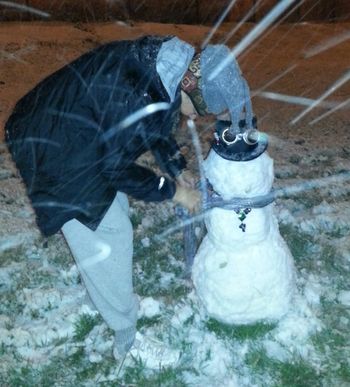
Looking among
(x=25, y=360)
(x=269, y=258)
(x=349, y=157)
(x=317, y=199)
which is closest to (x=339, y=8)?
(x=349, y=157)

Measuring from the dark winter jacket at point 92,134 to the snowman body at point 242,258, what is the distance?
34 cm

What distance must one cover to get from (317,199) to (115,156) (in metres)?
2.47

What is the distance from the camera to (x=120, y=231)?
239 cm

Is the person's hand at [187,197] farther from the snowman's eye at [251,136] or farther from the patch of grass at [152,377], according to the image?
the patch of grass at [152,377]

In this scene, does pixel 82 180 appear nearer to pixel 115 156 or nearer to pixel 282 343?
pixel 115 156

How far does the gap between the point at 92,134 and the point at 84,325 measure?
1325 mm

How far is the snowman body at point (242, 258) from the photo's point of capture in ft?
8.12

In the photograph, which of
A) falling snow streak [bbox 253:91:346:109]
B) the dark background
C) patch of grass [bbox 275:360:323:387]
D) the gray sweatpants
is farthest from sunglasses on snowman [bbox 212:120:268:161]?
the dark background

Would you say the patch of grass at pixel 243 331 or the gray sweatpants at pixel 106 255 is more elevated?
the gray sweatpants at pixel 106 255

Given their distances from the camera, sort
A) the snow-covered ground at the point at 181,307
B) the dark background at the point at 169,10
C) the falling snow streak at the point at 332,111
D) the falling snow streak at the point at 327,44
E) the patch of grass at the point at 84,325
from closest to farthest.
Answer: the snow-covered ground at the point at 181,307
the patch of grass at the point at 84,325
the falling snow streak at the point at 332,111
the falling snow streak at the point at 327,44
the dark background at the point at 169,10

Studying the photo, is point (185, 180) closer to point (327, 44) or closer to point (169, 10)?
point (327, 44)

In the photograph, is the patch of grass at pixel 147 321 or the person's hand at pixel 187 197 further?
the patch of grass at pixel 147 321

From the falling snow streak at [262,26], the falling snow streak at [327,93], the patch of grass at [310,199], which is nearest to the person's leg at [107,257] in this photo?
the patch of grass at [310,199]

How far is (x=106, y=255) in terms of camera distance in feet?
7.77
